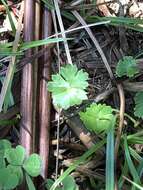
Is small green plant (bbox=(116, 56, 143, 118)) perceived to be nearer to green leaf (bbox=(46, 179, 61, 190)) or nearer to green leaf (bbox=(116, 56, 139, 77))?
green leaf (bbox=(116, 56, 139, 77))

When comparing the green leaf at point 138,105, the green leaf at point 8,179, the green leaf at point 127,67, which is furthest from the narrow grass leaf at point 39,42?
the green leaf at point 8,179

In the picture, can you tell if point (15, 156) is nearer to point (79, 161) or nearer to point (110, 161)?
point (79, 161)

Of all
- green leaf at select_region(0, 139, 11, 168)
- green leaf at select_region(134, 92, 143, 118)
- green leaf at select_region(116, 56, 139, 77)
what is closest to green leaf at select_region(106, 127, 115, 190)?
green leaf at select_region(134, 92, 143, 118)

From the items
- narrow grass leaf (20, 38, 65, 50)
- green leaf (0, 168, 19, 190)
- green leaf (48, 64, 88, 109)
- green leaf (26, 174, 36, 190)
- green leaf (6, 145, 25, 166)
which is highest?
narrow grass leaf (20, 38, 65, 50)

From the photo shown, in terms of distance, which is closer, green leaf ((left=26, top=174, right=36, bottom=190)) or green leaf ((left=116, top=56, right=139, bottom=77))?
green leaf ((left=26, top=174, right=36, bottom=190))

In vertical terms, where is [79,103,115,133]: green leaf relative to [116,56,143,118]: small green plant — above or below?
below

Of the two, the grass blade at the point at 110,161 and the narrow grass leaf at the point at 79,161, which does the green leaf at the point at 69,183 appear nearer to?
the narrow grass leaf at the point at 79,161

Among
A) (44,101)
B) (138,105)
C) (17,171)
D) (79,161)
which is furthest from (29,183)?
(138,105)

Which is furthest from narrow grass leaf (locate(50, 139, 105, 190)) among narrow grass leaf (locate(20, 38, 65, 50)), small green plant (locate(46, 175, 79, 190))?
narrow grass leaf (locate(20, 38, 65, 50))
